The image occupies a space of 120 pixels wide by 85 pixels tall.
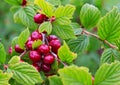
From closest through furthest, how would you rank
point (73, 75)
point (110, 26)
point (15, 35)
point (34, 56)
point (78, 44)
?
point (73, 75)
point (34, 56)
point (110, 26)
point (78, 44)
point (15, 35)

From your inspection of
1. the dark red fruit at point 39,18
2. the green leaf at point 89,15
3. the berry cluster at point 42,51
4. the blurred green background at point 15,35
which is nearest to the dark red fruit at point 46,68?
the berry cluster at point 42,51

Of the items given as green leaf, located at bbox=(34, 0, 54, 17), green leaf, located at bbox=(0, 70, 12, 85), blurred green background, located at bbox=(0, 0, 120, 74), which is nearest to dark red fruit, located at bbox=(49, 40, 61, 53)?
green leaf, located at bbox=(34, 0, 54, 17)

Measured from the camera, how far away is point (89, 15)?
162 cm

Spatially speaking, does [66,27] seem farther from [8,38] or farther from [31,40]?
[8,38]

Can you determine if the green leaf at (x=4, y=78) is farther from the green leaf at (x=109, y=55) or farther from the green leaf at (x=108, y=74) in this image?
the green leaf at (x=109, y=55)

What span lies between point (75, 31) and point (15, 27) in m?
2.34

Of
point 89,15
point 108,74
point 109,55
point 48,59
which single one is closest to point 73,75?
point 108,74

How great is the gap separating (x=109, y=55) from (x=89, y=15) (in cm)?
25

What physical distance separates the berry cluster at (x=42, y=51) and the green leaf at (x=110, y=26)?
0.19 m

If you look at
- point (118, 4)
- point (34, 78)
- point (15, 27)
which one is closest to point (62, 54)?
point (34, 78)

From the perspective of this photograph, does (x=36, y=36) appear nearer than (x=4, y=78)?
No

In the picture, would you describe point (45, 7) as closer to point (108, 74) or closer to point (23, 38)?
point (23, 38)

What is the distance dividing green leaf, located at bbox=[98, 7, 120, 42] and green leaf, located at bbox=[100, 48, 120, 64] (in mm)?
51

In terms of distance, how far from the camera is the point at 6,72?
1.32m
